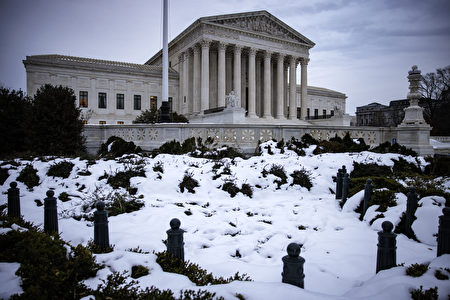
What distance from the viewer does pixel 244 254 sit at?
500 centimetres

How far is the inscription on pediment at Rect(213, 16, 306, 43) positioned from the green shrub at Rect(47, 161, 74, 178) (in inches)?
1424

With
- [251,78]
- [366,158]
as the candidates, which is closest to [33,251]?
[366,158]

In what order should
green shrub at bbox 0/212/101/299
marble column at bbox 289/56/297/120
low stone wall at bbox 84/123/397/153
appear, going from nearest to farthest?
green shrub at bbox 0/212/101/299
low stone wall at bbox 84/123/397/153
marble column at bbox 289/56/297/120

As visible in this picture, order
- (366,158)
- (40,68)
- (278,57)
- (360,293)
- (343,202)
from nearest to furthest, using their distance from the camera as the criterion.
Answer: (360,293) < (343,202) < (366,158) < (40,68) < (278,57)

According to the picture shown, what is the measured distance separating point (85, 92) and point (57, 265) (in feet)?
143

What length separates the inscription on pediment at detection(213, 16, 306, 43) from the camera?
4253 cm

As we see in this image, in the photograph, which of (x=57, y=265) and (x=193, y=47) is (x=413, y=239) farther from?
(x=193, y=47)

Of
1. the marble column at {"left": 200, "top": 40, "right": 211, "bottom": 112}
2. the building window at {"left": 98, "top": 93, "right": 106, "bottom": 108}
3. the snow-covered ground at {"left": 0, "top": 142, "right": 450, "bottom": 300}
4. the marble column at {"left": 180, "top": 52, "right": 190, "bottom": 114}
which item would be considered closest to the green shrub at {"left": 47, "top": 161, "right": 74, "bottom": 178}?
the snow-covered ground at {"left": 0, "top": 142, "right": 450, "bottom": 300}

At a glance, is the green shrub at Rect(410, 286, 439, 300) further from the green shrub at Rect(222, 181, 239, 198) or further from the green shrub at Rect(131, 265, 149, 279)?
the green shrub at Rect(222, 181, 239, 198)

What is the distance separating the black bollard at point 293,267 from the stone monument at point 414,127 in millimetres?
14833

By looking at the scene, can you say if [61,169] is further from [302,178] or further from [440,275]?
[440,275]

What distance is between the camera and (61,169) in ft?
31.1

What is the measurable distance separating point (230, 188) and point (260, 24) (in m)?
42.2

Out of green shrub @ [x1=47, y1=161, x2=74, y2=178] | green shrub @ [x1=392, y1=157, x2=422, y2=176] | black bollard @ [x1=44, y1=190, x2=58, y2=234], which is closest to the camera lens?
black bollard @ [x1=44, y1=190, x2=58, y2=234]
